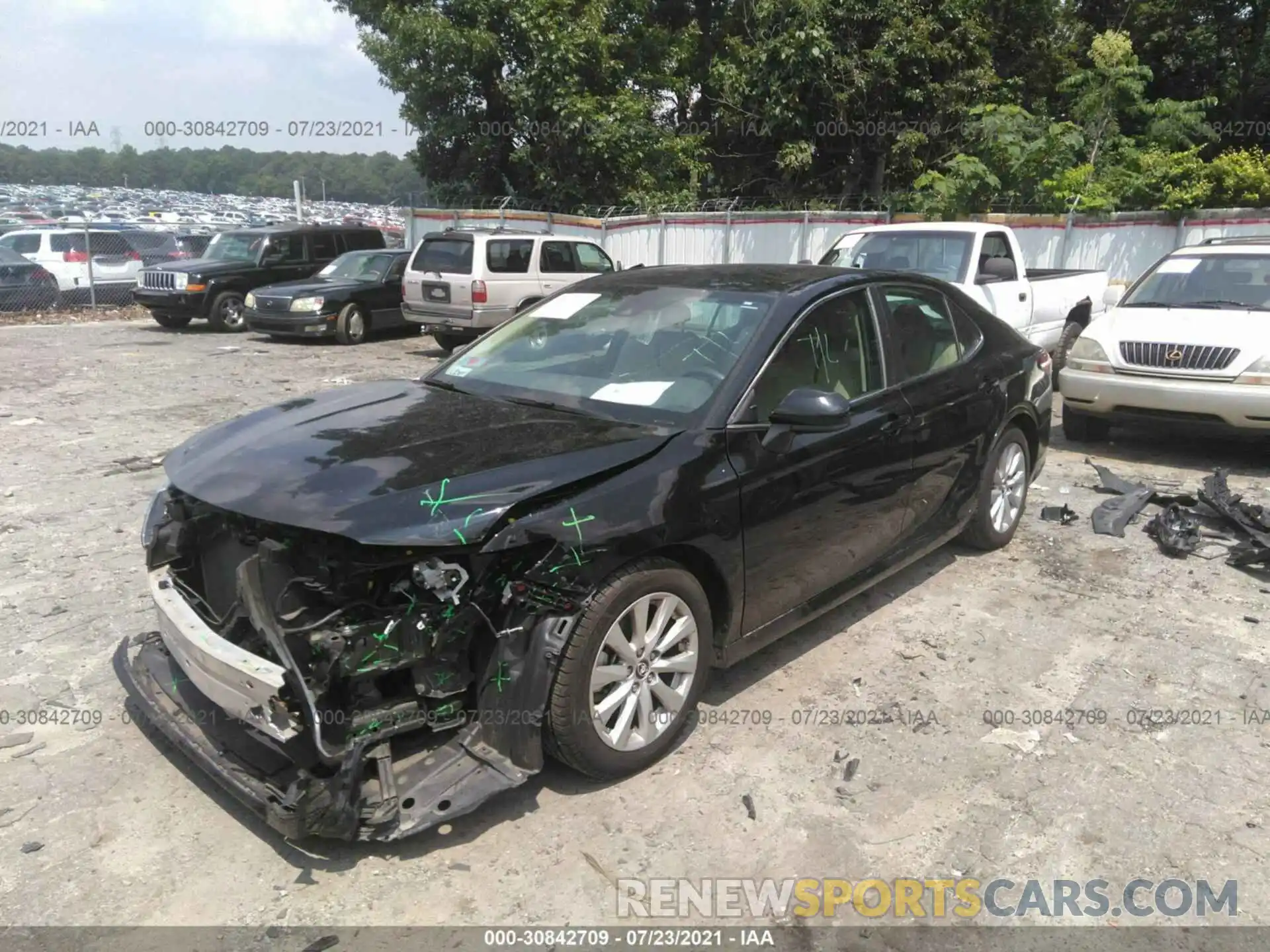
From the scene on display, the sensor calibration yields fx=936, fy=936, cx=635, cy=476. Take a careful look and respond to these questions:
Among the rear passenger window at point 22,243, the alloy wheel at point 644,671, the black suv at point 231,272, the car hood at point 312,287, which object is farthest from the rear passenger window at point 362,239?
the alloy wheel at point 644,671

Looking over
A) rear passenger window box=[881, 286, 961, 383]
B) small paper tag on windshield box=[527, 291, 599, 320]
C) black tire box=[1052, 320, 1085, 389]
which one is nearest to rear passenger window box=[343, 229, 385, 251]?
black tire box=[1052, 320, 1085, 389]

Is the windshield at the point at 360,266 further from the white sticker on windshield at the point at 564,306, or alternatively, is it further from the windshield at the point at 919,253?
the white sticker on windshield at the point at 564,306

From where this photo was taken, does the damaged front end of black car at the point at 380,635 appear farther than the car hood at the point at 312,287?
No

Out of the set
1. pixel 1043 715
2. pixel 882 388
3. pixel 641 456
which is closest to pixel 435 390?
pixel 641 456

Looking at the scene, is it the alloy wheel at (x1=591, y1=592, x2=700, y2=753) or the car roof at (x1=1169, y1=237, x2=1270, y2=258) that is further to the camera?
the car roof at (x1=1169, y1=237, x2=1270, y2=258)

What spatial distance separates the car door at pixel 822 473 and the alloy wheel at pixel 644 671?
0.37m

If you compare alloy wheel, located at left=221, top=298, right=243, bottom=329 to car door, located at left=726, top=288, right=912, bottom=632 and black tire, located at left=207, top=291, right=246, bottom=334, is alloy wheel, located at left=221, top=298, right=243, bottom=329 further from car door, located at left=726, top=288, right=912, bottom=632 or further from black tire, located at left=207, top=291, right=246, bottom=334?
car door, located at left=726, top=288, right=912, bottom=632

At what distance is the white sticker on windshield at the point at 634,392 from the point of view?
377cm

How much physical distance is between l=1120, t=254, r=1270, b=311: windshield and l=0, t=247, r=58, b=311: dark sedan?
58.1 feet

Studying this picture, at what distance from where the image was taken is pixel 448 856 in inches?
115

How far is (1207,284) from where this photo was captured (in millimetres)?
8172

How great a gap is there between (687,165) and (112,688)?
21.4m

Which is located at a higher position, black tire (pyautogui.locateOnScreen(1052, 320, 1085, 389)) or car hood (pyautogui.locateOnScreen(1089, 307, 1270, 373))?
car hood (pyautogui.locateOnScreen(1089, 307, 1270, 373))

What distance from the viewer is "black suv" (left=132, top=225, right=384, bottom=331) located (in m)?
15.5
